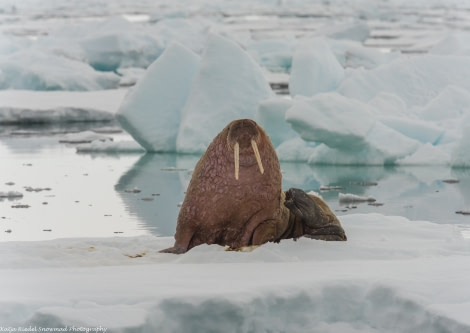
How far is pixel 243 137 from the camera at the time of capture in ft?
14.9

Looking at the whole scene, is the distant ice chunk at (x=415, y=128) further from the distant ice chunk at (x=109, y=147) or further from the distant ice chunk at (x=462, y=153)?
the distant ice chunk at (x=109, y=147)

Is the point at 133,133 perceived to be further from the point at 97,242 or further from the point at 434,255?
the point at 434,255

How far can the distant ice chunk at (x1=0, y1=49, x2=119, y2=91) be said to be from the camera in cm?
1916

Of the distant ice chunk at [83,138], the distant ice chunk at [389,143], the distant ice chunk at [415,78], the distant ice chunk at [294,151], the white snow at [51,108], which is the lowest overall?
the white snow at [51,108]

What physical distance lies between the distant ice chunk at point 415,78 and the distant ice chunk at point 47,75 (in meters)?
8.05

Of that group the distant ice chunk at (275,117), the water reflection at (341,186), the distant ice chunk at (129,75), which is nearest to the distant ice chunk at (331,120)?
the water reflection at (341,186)

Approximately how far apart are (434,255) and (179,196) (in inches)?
177

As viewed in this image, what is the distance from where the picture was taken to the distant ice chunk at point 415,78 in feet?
42.2

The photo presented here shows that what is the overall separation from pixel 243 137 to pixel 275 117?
21.8 ft

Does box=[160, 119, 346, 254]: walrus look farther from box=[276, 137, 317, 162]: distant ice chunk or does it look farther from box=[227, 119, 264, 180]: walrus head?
box=[276, 137, 317, 162]: distant ice chunk

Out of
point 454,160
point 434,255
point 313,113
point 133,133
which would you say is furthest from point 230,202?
Result: point 133,133

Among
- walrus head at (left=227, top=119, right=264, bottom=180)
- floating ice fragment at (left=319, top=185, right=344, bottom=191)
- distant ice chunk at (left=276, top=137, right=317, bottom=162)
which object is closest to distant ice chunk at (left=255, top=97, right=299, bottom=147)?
distant ice chunk at (left=276, top=137, right=317, bottom=162)

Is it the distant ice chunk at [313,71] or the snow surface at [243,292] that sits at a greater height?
the snow surface at [243,292]

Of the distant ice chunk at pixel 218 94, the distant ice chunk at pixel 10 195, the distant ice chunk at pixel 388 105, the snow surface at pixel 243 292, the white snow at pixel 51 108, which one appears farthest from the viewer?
the white snow at pixel 51 108
